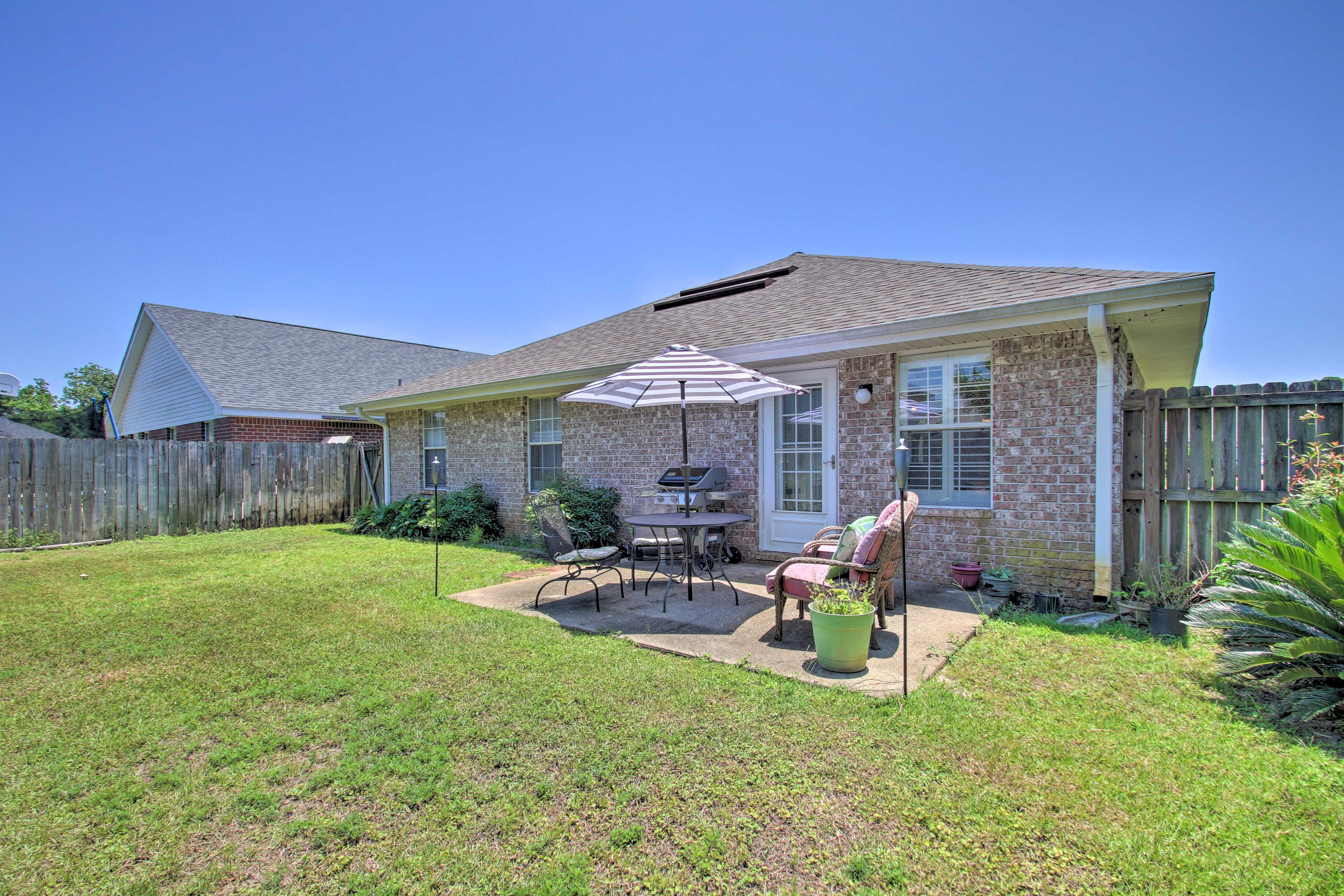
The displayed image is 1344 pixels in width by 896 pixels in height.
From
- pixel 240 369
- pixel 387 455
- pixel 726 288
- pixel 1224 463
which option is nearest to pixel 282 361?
pixel 240 369

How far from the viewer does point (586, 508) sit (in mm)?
8562

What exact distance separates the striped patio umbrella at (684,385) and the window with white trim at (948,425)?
137 centimetres

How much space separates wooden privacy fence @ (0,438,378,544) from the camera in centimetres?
973

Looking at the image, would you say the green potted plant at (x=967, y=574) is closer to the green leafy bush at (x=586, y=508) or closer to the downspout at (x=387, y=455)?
the green leafy bush at (x=586, y=508)

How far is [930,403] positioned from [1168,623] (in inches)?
109

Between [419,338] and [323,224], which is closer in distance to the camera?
[323,224]

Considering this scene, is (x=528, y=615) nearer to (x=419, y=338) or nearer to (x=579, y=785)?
(x=579, y=785)

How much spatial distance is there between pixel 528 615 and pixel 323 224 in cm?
1254

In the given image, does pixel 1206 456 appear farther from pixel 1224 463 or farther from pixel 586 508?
pixel 586 508

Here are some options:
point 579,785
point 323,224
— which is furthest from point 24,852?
point 323,224

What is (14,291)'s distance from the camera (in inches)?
869

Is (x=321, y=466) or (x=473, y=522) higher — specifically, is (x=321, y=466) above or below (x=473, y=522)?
above

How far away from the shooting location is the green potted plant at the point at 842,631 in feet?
11.7

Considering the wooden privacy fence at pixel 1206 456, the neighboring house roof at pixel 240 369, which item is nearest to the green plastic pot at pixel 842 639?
the wooden privacy fence at pixel 1206 456
